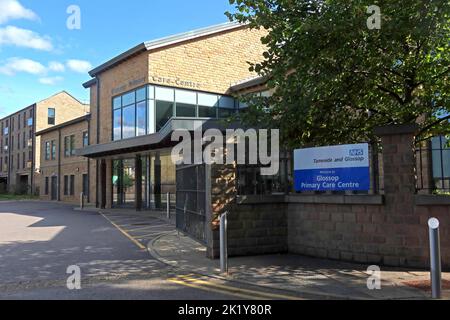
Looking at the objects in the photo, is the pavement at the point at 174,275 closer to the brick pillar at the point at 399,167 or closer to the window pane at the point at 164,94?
the brick pillar at the point at 399,167

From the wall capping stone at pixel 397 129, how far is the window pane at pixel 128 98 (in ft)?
63.0

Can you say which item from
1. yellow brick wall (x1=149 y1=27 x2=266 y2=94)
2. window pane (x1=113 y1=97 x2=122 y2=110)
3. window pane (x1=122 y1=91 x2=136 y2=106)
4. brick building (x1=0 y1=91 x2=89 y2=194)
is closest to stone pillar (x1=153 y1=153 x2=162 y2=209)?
window pane (x1=122 y1=91 x2=136 y2=106)

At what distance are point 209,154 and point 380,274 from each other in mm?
4138

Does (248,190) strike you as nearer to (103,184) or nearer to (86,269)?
(86,269)

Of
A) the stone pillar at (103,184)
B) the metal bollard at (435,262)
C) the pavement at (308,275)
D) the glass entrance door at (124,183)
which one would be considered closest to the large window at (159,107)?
the glass entrance door at (124,183)

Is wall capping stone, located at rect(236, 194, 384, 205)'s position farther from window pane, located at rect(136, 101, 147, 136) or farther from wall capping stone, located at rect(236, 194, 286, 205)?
window pane, located at rect(136, 101, 147, 136)

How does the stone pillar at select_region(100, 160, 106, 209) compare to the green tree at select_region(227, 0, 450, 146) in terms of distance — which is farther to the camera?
the stone pillar at select_region(100, 160, 106, 209)

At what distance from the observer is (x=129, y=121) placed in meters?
26.1

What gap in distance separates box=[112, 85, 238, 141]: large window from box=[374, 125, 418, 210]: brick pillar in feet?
52.5

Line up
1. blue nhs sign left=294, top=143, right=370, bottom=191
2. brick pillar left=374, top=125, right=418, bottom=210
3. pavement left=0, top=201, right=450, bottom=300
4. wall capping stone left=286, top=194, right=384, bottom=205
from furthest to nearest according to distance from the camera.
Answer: blue nhs sign left=294, top=143, right=370, bottom=191 → wall capping stone left=286, top=194, right=384, bottom=205 → brick pillar left=374, top=125, right=418, bottom=210 → pavement left=0, top=201, right=450, bottom=300

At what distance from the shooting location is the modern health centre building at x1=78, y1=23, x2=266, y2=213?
2406 centimetres

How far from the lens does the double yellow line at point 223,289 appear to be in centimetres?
623

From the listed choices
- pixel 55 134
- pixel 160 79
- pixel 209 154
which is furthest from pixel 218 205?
pixel 55 134
